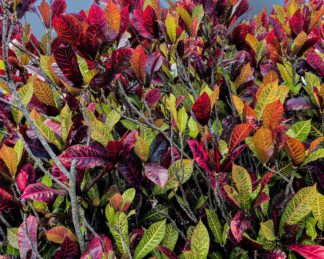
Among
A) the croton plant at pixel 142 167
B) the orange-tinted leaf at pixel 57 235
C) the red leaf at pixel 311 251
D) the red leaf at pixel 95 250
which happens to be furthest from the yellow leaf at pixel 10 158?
the red leaf at pixel 311 251

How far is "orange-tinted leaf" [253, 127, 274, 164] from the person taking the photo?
1311 mm

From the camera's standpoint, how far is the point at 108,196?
142 cm

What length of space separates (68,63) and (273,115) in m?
0.72

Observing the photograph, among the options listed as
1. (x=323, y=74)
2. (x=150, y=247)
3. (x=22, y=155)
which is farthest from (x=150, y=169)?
(x=323, y=74)

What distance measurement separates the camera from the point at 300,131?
1488mm

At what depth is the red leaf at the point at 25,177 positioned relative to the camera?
4.60ft

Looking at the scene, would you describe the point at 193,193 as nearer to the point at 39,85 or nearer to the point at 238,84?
the point at 238,84

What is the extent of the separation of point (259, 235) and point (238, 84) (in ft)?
2.73

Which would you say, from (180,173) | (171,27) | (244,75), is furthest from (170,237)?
(171,27)

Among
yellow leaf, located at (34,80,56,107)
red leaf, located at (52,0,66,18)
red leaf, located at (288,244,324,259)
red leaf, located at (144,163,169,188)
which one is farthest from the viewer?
red leaf, located at (52,0,66,18)

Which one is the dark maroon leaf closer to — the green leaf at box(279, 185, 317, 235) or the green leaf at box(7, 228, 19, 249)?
the green leaf at box(279, 185, 317, 235)

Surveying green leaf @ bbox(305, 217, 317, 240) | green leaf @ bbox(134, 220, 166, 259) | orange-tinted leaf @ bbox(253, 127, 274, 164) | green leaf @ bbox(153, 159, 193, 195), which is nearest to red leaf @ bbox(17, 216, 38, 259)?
green leaf @ bbox(134, 220, 166, 259)

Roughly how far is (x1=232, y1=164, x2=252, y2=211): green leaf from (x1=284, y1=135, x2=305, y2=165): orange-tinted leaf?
0.17m

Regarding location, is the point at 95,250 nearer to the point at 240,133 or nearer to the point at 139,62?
the point at 240,133
